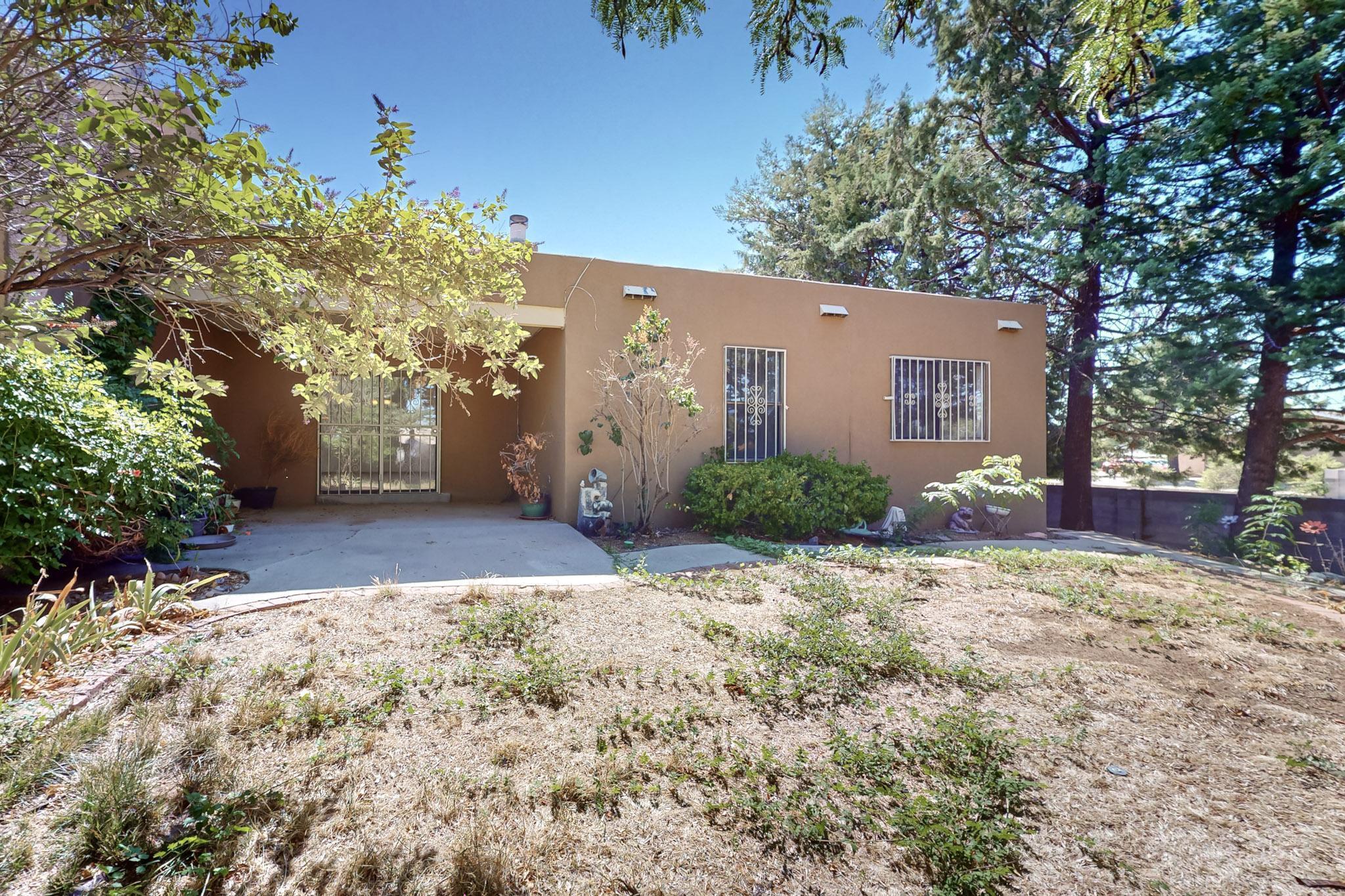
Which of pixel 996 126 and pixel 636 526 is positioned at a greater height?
pixel 996 126

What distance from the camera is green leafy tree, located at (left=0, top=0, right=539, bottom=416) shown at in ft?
6.12

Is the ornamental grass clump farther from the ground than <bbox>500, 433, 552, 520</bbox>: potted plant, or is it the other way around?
<bbox>500, 433, 552, 520</bbox>: potted plant

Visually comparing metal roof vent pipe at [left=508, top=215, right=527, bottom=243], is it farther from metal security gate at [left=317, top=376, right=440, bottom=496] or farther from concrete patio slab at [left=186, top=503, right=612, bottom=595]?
concrete patio slab at [left=186, top=503, right=612, bottom=595]

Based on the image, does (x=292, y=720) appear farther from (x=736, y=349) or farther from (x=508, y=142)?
(x=736, y=349)

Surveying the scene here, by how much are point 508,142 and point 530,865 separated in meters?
6.72

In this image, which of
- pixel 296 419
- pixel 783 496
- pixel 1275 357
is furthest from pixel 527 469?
pixel 1275 357

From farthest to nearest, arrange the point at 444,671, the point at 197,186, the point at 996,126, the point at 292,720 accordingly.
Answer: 1. the point at 996,126
2. the point at 444,671
3. the point at 292,720
4. the point at 197,186

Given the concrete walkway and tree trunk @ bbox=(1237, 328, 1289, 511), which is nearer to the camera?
the concrete walkway

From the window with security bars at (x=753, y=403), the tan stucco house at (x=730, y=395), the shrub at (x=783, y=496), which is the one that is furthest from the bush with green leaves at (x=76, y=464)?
the window with security bars at (x=753, y=403)

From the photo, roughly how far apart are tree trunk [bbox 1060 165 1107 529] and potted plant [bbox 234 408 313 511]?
14.2 metres

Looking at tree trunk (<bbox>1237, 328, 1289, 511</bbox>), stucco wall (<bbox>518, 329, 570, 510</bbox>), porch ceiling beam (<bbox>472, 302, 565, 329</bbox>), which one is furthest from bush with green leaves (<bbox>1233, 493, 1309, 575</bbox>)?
porch ceiling beam (<bbox>472, 302, 565, 329</bbox>)

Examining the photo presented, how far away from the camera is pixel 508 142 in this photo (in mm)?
6324

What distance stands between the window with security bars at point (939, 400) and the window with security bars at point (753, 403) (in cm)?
204

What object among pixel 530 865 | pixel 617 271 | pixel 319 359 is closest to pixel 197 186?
pixel 319 359
